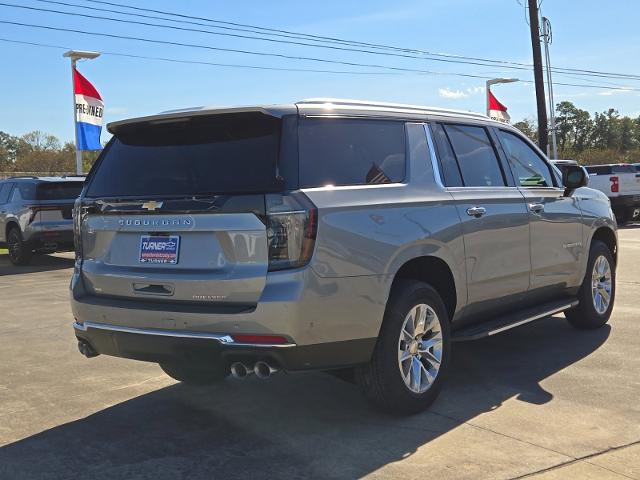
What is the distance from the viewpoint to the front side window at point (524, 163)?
5846 mm

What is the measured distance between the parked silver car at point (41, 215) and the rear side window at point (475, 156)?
10.4 metres

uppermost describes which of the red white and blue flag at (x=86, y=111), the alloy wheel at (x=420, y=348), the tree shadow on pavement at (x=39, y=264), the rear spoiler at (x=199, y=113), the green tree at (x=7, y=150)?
the green tree at (x=7, y=150)

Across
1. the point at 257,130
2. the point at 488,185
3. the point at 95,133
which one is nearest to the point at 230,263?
the point at 257,130

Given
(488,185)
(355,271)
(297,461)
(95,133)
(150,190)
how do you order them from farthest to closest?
1. (95,133)
2. (488,185)
3. (150,190)
4. (355,271)
5. (297,461)

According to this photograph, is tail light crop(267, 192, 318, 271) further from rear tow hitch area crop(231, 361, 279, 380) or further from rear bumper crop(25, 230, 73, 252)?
rear bumper crop(25, 230, 73, 252)

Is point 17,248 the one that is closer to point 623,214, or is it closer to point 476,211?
point 476,211

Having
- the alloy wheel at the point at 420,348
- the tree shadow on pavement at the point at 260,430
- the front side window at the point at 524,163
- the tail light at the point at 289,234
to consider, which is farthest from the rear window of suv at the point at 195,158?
the front side window at the point at 524,163

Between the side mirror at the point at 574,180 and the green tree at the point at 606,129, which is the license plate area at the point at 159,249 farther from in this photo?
the green tree at the point at 606,129

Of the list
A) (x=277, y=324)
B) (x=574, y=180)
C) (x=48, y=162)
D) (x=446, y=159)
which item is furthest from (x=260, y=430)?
(x=48, y=162)

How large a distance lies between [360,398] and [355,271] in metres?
1.26

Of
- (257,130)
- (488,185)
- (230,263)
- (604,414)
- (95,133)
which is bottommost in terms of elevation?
(604,414)

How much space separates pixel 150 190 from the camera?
4258 millimetres

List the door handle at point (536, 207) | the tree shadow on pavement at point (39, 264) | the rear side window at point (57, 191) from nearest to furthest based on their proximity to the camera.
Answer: the door handle at point (536, 207) < the tree shadow on pavement at point (39, 264) < the rear side window at point (57, 191)

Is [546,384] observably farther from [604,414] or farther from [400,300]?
[400,300]
